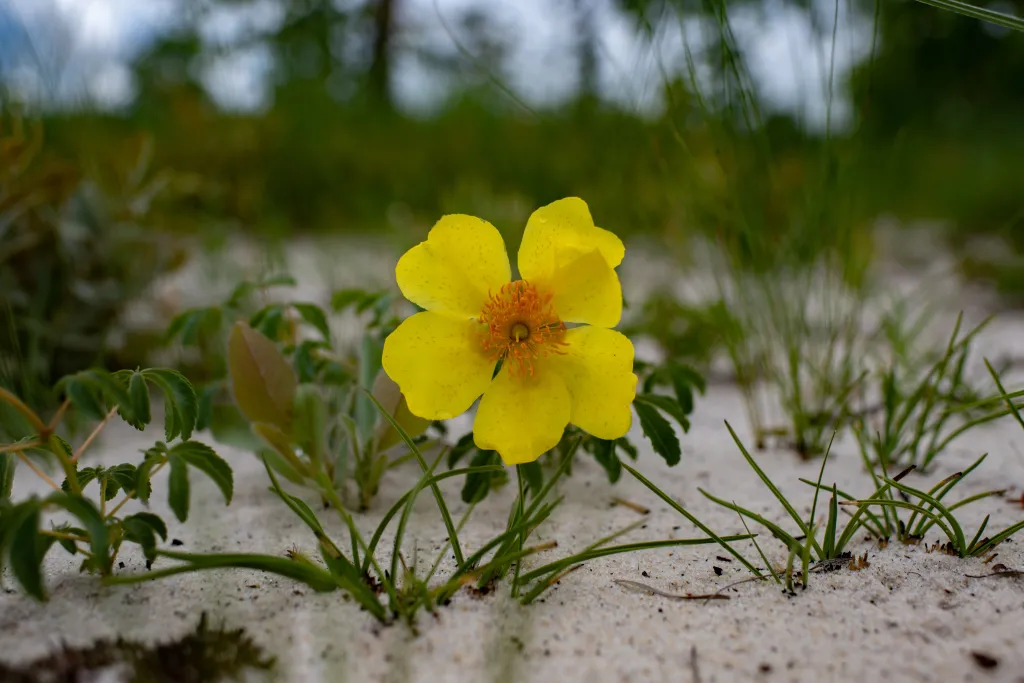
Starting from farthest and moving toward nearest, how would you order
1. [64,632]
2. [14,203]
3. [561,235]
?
[14,203] → [561,235] → [64,632]

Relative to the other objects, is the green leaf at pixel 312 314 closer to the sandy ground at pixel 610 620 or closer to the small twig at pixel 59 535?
the sandy ground at pixel 610 620

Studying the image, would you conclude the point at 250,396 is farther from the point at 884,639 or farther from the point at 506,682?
the point at 884,639

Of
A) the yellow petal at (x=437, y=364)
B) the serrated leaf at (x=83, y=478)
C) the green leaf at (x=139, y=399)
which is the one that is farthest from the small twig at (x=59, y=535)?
the yellow petal at (x=437, y=364)

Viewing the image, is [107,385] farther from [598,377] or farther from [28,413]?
[598,377]

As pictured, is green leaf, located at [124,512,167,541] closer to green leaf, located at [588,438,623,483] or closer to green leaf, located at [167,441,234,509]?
green leaf, located at [167,441,234,509]

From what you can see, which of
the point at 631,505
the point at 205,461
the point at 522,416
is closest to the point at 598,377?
the point at 522,416

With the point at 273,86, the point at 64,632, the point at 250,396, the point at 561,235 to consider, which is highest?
→ the point at 273,86

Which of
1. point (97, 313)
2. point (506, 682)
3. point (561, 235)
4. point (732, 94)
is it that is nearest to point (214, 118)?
point (97, 313)
